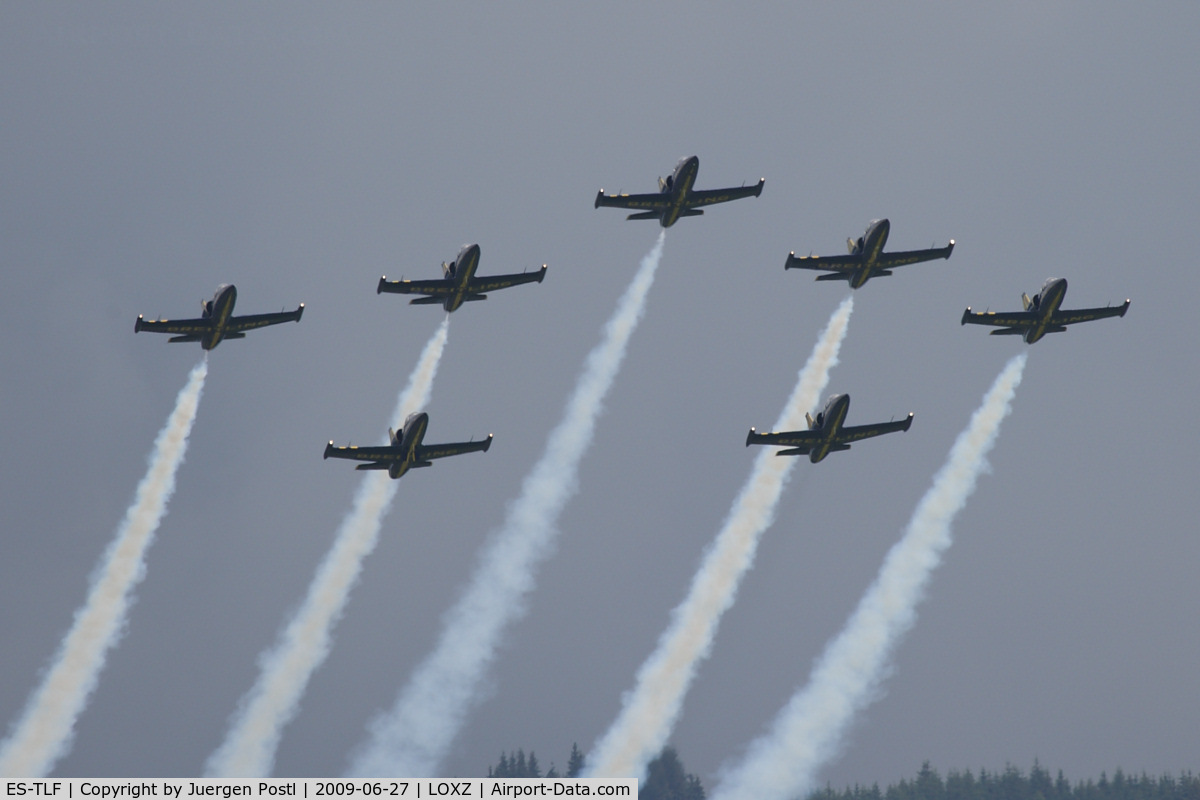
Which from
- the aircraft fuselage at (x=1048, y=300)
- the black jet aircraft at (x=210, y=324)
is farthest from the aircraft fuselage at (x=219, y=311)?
the aircraft fuselage at (x=1048, y=300)

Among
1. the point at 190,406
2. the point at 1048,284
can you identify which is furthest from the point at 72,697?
the point at 1048,284

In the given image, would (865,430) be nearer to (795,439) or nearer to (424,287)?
(795,439)

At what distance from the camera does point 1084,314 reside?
115 metres

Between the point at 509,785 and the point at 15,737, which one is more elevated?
the point at 15,737

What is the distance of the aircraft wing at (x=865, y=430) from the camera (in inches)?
4363

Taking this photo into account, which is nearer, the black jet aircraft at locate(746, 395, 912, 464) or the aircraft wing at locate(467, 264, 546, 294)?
the black jet aircraft at locate(746, 395, 912, 464)

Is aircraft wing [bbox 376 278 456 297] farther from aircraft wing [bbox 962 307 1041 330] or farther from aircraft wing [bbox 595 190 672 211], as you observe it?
aircraft wing [bbox 962 307 1041 330]

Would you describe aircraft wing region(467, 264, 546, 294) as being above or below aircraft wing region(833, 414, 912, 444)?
above

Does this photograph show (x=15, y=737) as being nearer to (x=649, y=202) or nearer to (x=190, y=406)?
(x=190, y=406)

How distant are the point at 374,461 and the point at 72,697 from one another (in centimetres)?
2651

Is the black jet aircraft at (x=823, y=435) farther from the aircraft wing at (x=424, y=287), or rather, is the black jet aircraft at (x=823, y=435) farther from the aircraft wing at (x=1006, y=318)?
the aircraft wing at (x=424, y=287)

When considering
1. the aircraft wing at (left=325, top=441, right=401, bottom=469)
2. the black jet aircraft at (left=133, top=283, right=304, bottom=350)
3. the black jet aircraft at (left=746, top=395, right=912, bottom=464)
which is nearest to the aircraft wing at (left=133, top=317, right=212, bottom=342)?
the black jet aircraft at (left=133, top=283, right=304, bottom=350)

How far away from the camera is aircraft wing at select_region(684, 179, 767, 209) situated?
115m

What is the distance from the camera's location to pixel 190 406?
4697 inches
